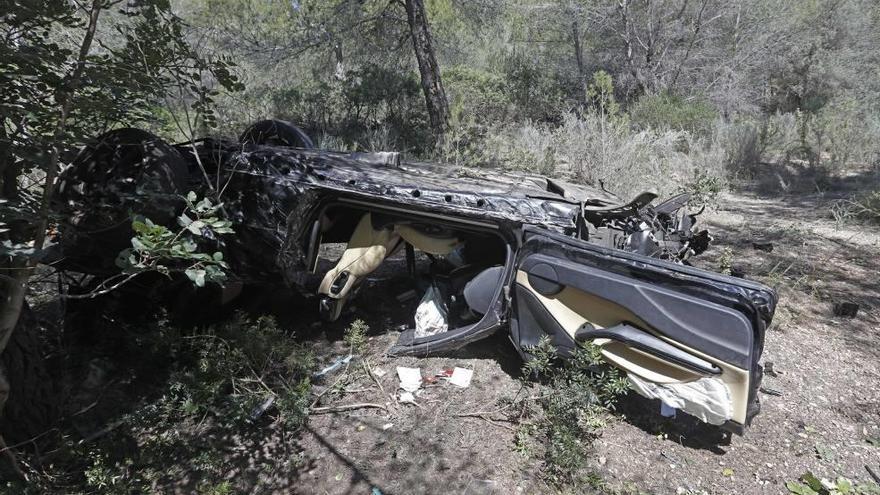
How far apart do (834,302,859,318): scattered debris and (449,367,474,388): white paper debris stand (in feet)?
10.2

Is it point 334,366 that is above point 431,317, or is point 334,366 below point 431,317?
below

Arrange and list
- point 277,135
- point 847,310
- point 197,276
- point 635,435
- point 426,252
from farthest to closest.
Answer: point 277,135 → point 847,310 → point 426,252 → point 635,435 → point 197,276

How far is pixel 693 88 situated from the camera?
39.3ft

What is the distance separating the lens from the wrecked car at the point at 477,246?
2293 mm

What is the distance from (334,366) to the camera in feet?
10.3

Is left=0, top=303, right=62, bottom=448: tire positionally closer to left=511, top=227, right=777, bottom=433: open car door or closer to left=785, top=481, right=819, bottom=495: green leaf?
left=511, top=227, right=777, bottom=433: open car door

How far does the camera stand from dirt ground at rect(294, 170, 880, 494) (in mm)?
2363

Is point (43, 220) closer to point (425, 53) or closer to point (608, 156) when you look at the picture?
point (608, 156)

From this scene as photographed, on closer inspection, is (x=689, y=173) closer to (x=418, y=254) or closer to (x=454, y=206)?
(x=418, y=254)

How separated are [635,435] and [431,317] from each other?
1.43 m

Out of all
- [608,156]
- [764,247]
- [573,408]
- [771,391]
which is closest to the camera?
[573,408]

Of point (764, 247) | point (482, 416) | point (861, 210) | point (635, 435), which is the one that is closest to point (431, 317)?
point (482, 416)

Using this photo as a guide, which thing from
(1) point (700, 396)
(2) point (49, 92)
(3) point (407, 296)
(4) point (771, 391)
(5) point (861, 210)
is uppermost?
(2) point (49, 92)

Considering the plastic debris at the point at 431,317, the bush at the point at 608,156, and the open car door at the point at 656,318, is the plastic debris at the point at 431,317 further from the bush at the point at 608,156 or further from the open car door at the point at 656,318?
the bush at the point at 608,156
